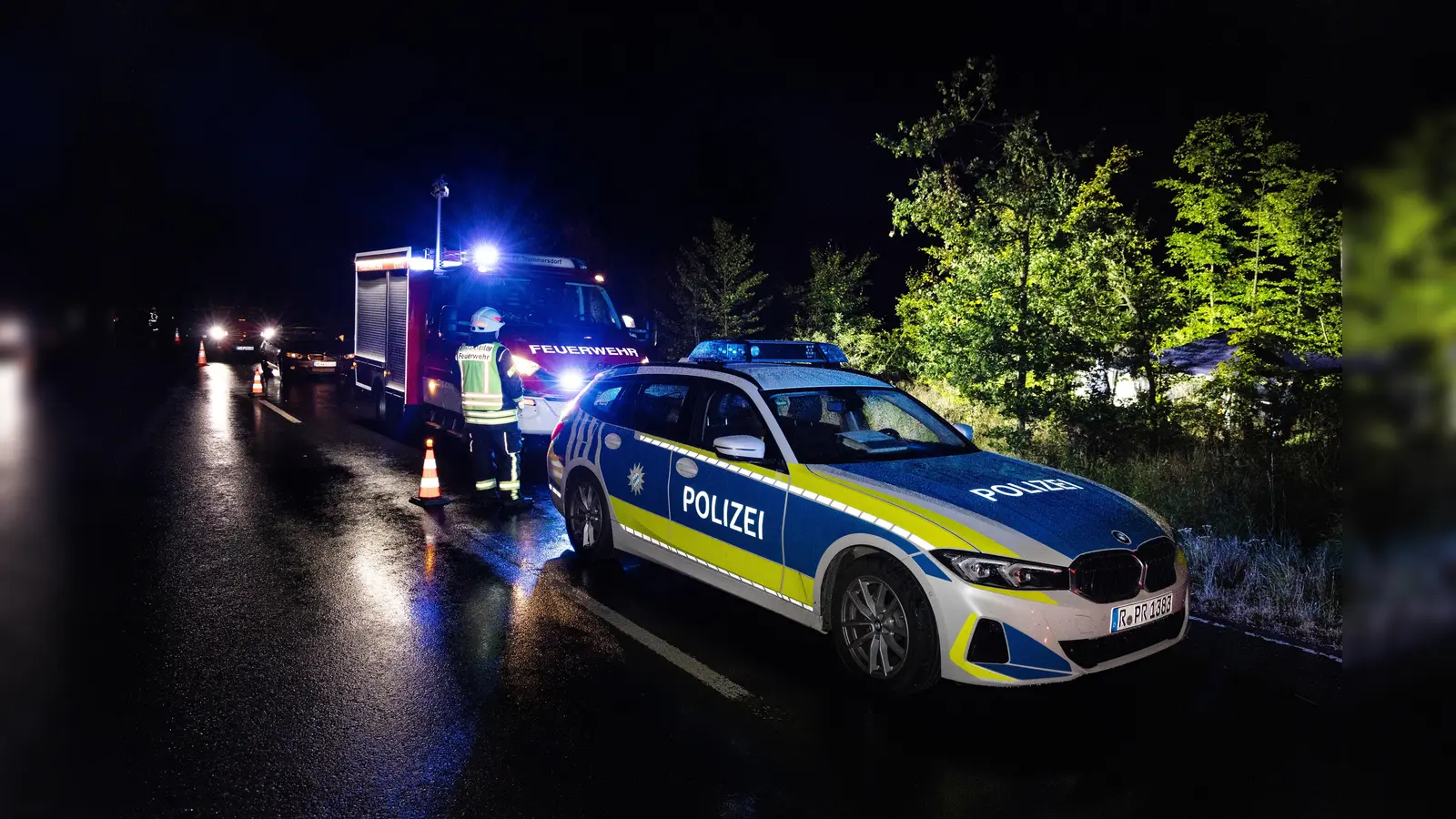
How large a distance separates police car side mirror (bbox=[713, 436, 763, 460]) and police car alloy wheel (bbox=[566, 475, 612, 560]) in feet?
5.88

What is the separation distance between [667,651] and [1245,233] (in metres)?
25.6

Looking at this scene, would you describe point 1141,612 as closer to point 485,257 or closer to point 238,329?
point 485,257

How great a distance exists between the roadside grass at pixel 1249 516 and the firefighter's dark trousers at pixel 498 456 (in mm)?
5537

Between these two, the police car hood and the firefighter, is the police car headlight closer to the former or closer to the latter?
the police car hood

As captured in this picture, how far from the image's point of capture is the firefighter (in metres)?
9.19

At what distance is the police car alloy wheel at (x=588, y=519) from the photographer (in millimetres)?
6941

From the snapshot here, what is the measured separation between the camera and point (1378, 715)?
1139mm

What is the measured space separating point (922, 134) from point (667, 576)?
6551 mm

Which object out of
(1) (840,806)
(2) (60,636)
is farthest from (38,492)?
(1) (840,806)

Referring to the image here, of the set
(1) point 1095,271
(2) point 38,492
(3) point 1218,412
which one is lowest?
(2) point 38,492

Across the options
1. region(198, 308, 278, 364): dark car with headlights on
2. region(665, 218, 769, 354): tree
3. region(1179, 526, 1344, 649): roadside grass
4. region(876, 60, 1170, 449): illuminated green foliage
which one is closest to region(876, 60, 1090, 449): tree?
region(876, 60, 1170, 449): illuminated green foliage

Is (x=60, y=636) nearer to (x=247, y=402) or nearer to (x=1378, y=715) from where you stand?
(x=1378, y=715)

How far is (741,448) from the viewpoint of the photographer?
17.4 feet

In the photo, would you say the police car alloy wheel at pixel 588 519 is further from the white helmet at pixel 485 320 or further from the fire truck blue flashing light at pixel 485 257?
the fire truck blue flashing light at pixel 485 257
